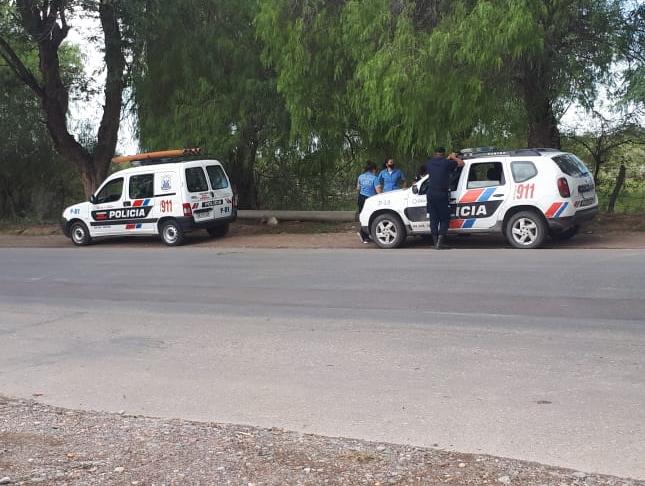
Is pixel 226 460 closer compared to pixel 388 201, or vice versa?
pixel 226 460

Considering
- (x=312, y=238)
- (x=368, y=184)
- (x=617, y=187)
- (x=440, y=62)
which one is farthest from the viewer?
(x=617, y=187)

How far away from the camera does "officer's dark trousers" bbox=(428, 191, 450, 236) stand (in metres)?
15.6

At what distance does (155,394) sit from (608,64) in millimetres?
14258

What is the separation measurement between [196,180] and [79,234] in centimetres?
407

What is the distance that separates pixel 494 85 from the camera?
1788cm

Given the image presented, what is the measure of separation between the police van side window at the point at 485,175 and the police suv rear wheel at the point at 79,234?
10.7 meters

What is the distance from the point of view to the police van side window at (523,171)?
15086 mm

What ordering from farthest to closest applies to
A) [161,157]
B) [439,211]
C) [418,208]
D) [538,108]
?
[161,157] < [538,108] < [418,208] < [439,211]

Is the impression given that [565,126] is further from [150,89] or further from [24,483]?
[24,483]

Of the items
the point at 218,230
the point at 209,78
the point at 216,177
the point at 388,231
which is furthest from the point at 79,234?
the point at 388,231

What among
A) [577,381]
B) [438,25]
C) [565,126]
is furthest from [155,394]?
[565,126]

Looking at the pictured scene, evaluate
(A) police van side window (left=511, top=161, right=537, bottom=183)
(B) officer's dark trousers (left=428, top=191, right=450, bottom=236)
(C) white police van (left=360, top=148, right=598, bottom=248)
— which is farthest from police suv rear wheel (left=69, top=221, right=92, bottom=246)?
(A) police van side window (left=511, top=161, right=537, bottom=183)

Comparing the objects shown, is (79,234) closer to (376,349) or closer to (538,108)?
(538,108)

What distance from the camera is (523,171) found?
1517cm
